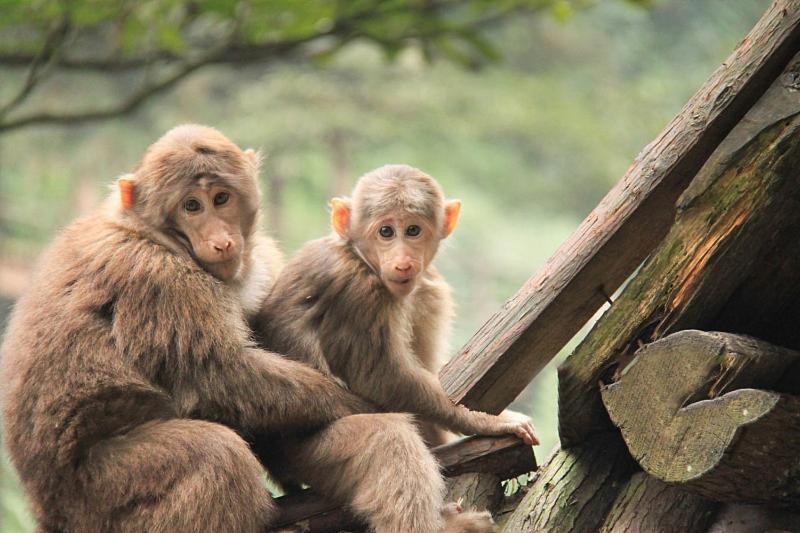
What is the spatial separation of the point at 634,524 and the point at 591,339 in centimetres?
68

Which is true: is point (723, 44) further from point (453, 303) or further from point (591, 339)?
point (591, 339)

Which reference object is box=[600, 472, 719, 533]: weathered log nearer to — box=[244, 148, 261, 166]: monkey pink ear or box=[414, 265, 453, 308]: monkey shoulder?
box=[414, 265, 453, 308]: monkey shoulder

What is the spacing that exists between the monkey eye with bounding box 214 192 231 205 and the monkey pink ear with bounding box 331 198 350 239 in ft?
1.86

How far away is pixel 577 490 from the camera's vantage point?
12.0 feet

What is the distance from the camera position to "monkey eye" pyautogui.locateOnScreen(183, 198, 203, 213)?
4242mm

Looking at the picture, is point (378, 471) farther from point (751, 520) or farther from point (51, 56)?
point (51, 56)

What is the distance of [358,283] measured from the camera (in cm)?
435

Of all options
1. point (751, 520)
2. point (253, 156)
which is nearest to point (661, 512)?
point (751, 520)

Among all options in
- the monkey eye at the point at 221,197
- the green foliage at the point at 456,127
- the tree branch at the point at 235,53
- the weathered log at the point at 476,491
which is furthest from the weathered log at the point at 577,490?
the green foliage at the point at 456,127

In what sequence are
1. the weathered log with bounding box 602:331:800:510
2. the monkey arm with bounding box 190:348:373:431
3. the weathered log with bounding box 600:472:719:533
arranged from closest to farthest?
the weathered log with bounding box 602:331:800:510 → the weathered log with bounding box 600:472:719:533 → the monkey arm with bounding box 190:348:373:431

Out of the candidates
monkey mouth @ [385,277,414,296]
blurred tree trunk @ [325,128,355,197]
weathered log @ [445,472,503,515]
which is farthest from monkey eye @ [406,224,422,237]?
blurred tree trunk @ [325,128,355,197]

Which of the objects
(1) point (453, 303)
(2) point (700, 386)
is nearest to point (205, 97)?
(1) point (453, 303)

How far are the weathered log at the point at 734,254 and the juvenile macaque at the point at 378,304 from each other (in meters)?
0.94

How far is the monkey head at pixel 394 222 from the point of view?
436 centimetres
